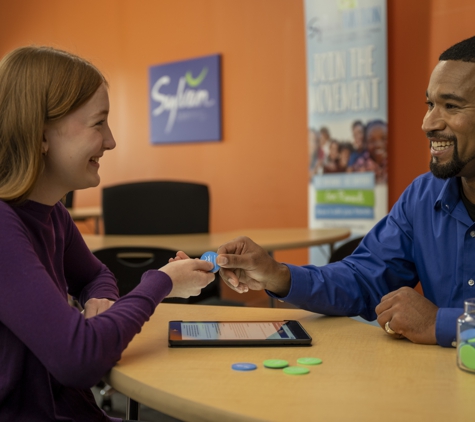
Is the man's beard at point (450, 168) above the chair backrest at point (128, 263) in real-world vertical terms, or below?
above

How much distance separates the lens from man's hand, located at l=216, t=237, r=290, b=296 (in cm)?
156

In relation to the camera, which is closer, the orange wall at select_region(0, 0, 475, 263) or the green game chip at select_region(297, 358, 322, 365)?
the green game chip at select_region(297, 358, 322, 365)

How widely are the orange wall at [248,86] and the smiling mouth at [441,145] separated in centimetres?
236

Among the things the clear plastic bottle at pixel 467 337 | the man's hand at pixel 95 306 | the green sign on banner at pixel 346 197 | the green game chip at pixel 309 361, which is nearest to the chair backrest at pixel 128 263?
the man's hand at pixel 95 306

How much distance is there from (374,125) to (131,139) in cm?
285

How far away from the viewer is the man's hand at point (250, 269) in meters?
1.56

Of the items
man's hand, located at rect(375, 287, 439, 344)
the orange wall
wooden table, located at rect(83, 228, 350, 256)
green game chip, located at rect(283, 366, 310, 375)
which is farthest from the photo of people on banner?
green game chip, located at rect(283, 366, 310, 375)

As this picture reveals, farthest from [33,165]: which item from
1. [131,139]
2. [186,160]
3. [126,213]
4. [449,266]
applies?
[131,139]

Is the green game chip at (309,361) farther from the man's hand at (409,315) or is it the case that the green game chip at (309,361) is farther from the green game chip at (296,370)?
the man's hand at (409,315)

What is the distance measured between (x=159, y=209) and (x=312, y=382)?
2.91 m

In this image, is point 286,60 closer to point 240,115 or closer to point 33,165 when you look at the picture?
point 240,115

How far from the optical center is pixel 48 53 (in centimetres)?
128

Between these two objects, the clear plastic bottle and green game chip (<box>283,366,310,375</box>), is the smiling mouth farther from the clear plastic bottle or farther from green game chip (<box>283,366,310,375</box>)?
green game chip (<box>283,366,310,375</box>)

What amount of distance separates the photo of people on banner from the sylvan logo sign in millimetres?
1167
